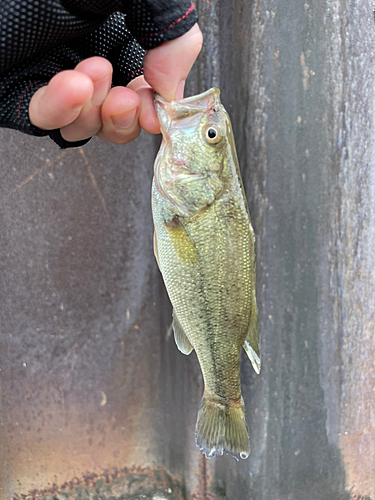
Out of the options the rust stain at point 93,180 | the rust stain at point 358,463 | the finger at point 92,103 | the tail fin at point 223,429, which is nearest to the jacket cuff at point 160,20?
the finger at point 92,103

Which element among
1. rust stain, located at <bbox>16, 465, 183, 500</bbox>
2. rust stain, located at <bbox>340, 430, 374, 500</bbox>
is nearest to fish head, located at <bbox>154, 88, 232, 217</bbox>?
rust stain, located at <bbox>340, 430, 374, 500</bbox>

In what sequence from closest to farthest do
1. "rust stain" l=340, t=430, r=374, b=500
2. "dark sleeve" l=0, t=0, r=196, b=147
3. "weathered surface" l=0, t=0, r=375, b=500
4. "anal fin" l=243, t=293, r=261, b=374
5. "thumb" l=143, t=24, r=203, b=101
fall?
"dark sleeve" l=0, t=0, r=196, b=147 < "thumb" l=143, t=24, r=203, b=101 < "anal fin" l=243, t=293, r=261, b=374 < "weathered surface" l=0, t=0, r=375, b=500 < "rust stain" l=340, t=430, r=374, b=500

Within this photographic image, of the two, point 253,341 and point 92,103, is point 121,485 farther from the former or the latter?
point 92,103

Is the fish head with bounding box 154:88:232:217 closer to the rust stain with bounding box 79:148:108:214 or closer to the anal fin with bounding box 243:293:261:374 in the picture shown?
the anal fin with bounding box 243:293:261:374

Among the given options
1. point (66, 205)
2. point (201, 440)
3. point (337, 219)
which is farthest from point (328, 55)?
point (201, 440)

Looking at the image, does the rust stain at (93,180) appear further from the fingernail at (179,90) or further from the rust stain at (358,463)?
the rust stain at (358,463)

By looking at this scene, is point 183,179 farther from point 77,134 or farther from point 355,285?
point 355,285
